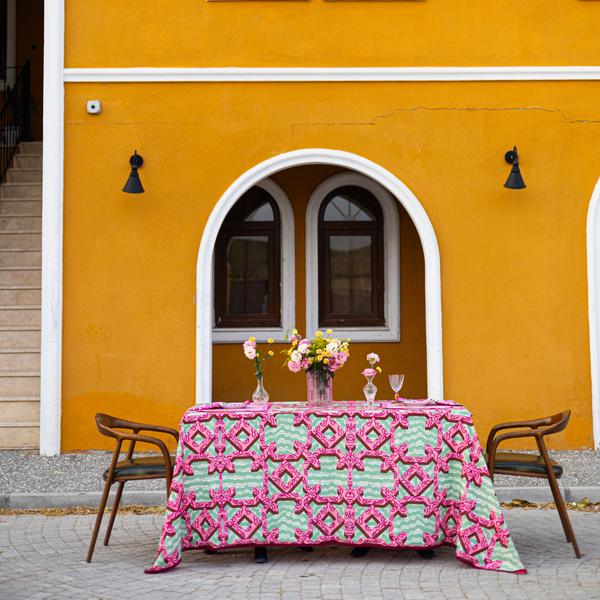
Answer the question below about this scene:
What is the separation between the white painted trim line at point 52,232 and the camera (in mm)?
6812

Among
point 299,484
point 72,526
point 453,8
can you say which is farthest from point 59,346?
point 453,8

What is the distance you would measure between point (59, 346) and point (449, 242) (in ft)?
13.1

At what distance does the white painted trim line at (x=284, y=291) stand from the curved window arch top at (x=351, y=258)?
360mm

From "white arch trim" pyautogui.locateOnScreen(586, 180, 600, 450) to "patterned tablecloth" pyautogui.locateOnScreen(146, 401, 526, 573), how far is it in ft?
11.4

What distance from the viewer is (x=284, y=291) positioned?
8430 mm

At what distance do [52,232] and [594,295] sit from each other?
212 inches

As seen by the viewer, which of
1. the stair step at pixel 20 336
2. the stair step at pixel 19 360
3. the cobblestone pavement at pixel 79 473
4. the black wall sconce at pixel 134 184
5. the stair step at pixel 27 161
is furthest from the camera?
the stair step at pixel 27 161

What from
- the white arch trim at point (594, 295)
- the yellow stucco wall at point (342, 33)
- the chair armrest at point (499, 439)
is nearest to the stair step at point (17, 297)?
the yellow stucco wall at point (342, 33)

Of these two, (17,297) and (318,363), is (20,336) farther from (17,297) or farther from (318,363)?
(318,363)

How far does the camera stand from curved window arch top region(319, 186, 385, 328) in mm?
8539

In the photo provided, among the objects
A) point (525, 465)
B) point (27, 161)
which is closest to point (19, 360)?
point (27, 161)

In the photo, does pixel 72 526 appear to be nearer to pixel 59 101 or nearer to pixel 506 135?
pixel 59 101

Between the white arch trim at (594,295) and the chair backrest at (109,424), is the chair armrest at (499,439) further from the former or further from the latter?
the white arch trim at (594,295)

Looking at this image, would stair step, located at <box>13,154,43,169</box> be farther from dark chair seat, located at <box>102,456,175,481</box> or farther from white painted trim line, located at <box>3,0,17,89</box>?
dark chair seat, located at <box>102,456,175,481</box>
